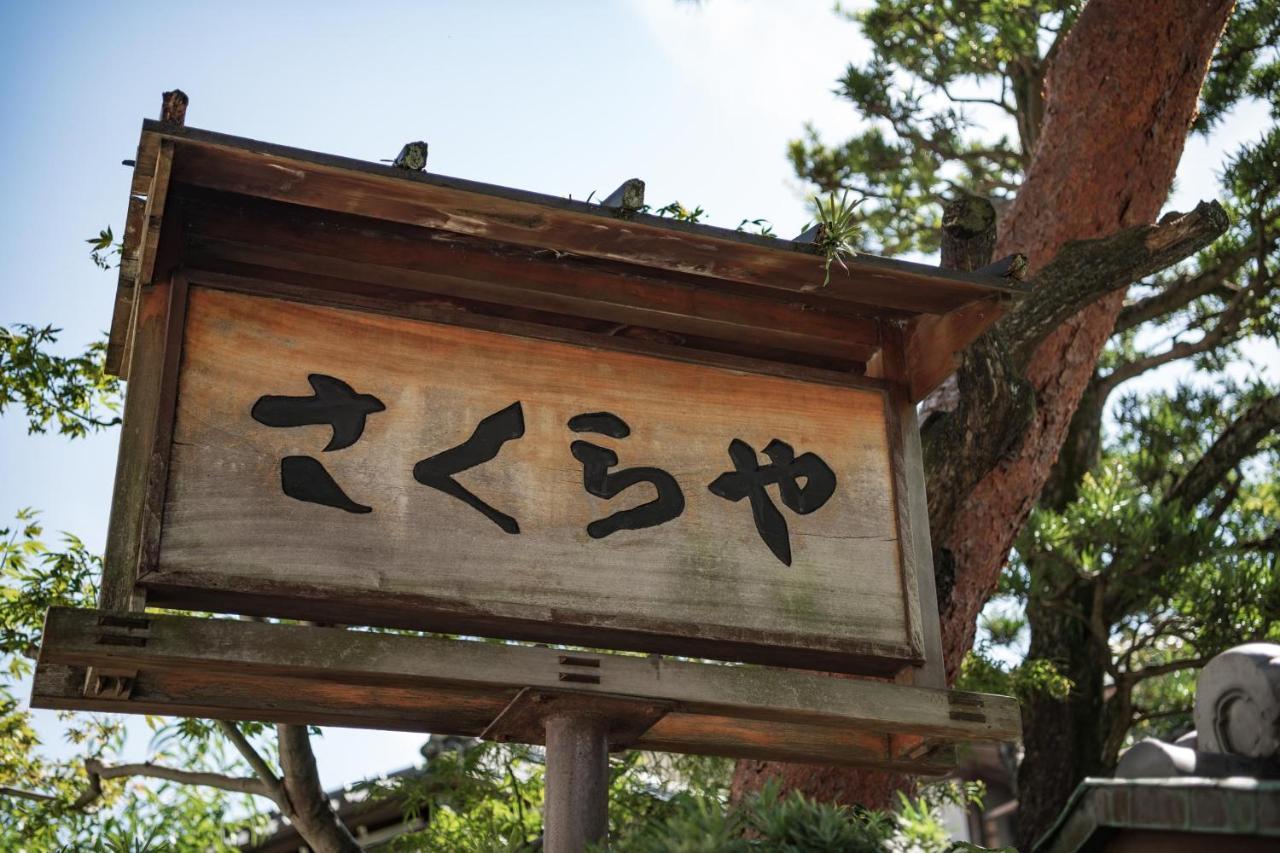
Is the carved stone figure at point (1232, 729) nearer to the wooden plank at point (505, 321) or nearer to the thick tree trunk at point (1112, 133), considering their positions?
the wooden plank at point (505, 321)

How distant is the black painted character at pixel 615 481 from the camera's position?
14.1 ft

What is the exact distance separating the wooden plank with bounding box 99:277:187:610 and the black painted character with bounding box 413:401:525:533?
2.43ft

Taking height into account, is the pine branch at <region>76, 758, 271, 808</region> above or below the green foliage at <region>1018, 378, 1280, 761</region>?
below

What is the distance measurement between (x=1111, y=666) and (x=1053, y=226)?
368 centimetres

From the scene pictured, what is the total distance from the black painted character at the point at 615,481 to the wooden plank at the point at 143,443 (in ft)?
4.03

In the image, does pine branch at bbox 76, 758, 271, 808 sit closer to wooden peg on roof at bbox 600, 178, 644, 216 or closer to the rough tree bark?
the rough tree bark

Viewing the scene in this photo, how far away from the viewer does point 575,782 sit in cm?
419

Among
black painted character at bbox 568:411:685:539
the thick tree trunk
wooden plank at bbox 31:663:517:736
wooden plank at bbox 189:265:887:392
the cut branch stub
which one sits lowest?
wooden plank at bbox 31:663:517:736

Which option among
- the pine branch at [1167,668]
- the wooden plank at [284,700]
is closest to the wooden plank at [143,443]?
the wooden plank at [284,700]

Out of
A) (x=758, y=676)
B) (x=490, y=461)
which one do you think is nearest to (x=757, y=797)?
(x=758, y=676)

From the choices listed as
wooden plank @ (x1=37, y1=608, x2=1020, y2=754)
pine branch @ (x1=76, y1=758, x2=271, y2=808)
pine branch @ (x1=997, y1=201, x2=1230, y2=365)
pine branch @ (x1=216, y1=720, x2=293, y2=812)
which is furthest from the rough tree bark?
pine branch @ (x1=76, y1=758, x2=271, y2=808)

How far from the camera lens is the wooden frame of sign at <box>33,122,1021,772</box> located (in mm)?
3926

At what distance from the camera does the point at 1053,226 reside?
8453mm

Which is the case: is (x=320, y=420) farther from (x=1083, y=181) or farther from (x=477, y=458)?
(x=1083, y=181)
